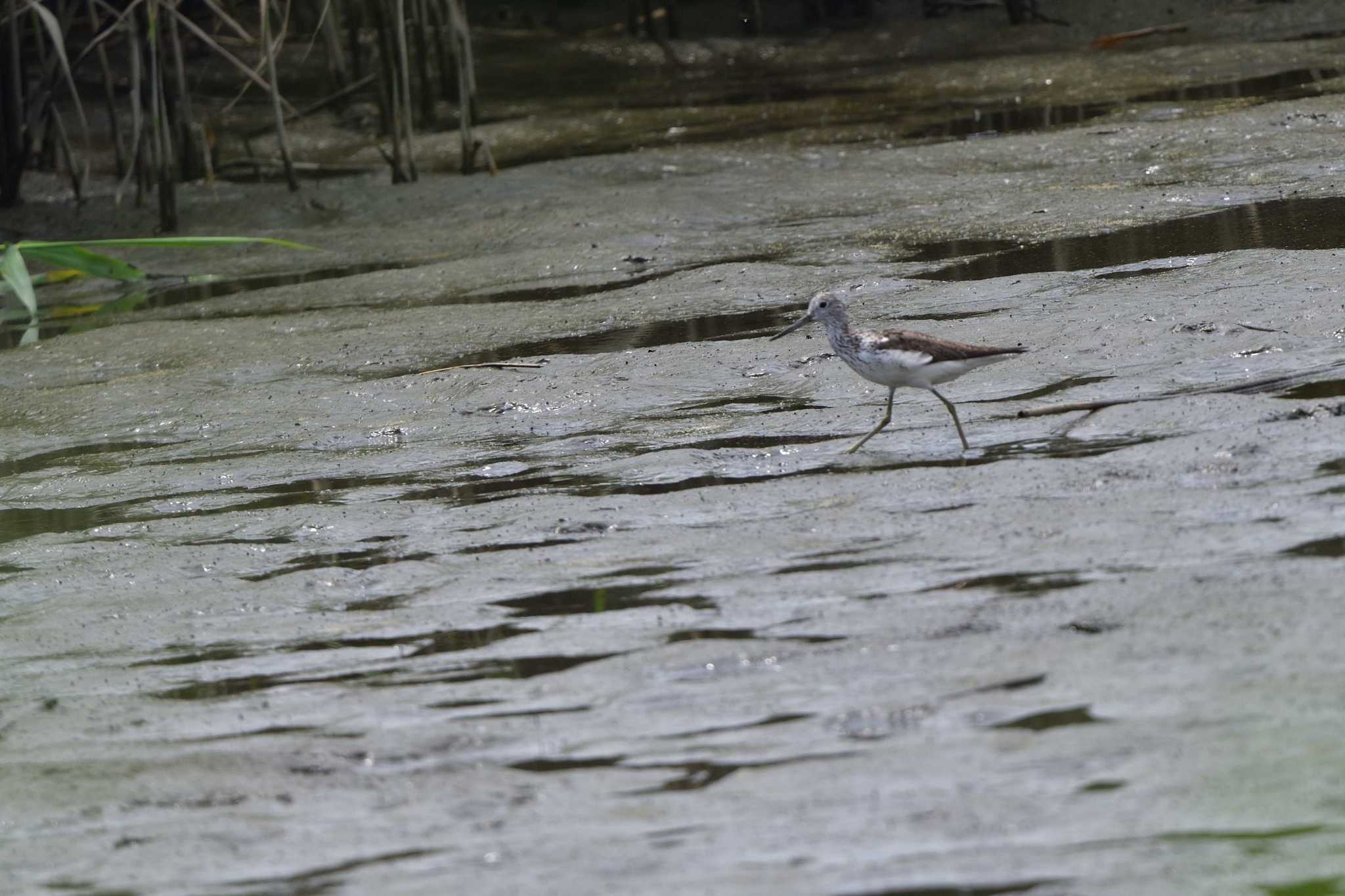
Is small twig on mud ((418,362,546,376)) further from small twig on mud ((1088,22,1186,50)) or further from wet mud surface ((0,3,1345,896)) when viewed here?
small twig on mud ((1088,22,1186,50))

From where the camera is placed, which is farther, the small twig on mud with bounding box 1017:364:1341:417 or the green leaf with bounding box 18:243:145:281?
the green leaf with bounding box 18:243:145:281

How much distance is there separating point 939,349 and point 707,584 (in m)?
1.23

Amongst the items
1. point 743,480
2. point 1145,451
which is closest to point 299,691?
point 743,480

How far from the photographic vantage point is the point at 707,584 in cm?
419

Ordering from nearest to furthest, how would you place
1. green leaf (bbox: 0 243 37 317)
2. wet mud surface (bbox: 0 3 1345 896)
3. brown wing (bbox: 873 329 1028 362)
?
1. wet mud surface (bbox: 0 3 1345 896)
2. brown wing (bbox: 873 329 1028 362)
3. green leaf (bbox: 0 243 37 317)

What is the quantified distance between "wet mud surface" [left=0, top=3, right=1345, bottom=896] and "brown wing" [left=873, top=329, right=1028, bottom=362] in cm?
26

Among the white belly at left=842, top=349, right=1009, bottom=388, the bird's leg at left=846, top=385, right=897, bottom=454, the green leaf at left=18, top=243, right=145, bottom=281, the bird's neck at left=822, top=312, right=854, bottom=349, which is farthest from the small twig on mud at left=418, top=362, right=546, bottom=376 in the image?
the green leaf at left=18, top=243, right=145, bottom=281

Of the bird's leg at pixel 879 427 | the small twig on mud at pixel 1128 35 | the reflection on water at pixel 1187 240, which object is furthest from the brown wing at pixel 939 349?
the small twig on mud at pixel 1128 35

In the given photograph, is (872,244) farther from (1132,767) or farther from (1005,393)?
(1132,767)

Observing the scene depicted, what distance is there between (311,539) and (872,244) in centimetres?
402

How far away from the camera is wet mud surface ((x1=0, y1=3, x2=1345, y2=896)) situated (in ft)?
9.84

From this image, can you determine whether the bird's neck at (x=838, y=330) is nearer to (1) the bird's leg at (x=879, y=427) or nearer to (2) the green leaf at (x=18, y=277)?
(1) the bird's leg at (x=879, y=427)

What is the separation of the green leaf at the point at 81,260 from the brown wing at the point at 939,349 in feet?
15.2

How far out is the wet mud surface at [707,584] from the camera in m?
3.00
